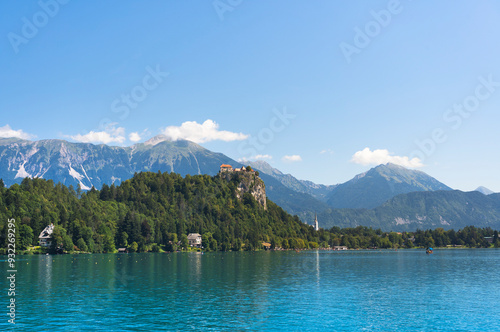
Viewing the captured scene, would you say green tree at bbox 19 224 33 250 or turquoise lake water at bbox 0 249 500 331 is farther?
green tree at bbox 19 224 33 250

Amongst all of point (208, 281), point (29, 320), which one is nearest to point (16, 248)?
point (208, 281)

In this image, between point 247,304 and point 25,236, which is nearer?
point 247,304

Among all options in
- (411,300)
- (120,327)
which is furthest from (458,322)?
(120,327)

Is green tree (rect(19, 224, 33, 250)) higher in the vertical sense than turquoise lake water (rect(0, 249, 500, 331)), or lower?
higher

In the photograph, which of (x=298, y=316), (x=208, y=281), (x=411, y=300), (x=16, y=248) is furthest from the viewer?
(x=16, y=248)

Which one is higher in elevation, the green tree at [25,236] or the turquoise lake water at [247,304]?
the green tree at [25,236]

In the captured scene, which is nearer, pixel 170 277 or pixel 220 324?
pixel 220 324

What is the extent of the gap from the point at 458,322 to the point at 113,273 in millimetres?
81240

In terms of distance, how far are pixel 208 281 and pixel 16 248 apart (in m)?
126

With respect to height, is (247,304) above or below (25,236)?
below

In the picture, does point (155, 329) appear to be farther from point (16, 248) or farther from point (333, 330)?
point (16, 248)

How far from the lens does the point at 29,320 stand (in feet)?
176

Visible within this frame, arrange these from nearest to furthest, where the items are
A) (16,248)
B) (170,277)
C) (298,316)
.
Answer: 1. (298,316)
2. (170,277)
3. (16,248)

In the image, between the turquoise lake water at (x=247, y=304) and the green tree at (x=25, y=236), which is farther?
the green tree at (x=25, y=236)
